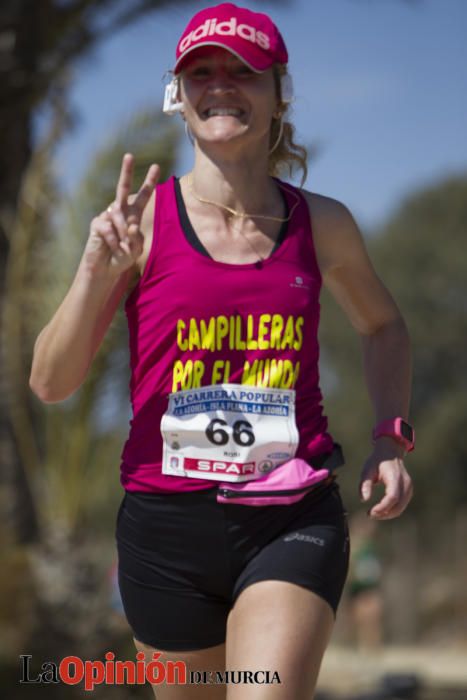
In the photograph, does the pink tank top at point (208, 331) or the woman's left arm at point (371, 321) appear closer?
the pink tank top at point (208, 331)

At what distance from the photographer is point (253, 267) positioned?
282 cm

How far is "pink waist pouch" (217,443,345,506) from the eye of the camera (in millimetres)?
2746

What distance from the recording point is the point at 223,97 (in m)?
2.88

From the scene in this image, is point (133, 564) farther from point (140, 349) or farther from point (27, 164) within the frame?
point (27, 164)

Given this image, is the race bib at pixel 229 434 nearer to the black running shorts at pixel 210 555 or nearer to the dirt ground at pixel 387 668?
the black running shorts at pixel 210 555

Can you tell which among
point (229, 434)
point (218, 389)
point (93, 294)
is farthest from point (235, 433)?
point (93, 294)

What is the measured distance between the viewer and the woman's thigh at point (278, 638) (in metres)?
2.54

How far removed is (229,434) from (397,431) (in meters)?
0.52

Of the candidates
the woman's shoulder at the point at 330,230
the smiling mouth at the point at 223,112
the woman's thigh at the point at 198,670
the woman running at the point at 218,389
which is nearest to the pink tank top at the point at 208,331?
the woman running at the point at 218,389

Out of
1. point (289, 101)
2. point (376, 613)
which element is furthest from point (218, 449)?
point (376, 613)

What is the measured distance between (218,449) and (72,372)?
15.9 inches

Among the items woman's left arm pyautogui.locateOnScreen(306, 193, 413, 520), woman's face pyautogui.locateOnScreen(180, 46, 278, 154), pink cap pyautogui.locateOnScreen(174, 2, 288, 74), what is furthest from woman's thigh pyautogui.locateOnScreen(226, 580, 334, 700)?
pink cap pyautogui.locateOnScreen(174, 2, 288, 74)

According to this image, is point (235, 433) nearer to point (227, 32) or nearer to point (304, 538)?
point (304, 538)

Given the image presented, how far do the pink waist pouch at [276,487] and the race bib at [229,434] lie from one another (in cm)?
2
